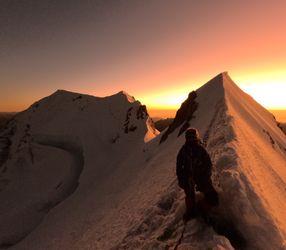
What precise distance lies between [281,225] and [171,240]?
3298 millimetres

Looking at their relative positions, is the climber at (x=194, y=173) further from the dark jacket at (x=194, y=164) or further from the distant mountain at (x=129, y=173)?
the distant mountain at (x=129, y=173)

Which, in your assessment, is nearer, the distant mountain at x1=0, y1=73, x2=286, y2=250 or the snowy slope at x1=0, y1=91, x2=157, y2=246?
the distant mountain at x1=0, y1=73, x2=286, y2=250

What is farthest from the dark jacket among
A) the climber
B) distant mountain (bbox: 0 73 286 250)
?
distant mountain (bbox: 0 73 286 250)

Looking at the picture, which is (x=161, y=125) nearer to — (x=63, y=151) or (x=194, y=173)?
(x=63, y=151)

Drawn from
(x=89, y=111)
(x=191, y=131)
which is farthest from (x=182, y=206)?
(x=89, y=111)

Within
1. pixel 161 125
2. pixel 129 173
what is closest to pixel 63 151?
pixel 129 173

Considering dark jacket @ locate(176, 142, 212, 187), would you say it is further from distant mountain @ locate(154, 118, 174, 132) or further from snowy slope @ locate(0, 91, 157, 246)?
distant mountain @ locate(154, 118, 174, 132)

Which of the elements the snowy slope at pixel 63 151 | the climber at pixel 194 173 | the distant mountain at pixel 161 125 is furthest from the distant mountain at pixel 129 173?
the distant mountain at pixel 161 125

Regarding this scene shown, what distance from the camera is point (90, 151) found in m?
54.0

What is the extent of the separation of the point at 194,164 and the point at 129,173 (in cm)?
2651

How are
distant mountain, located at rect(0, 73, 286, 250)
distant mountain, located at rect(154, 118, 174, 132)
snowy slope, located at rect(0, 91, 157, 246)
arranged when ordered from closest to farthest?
distant mountain, located at rect(0, 73, 286, 250) → snowy slope, located at rect(0, 91, 157, 246) → distant mountain, located at rect(154, 118, 174, 132)

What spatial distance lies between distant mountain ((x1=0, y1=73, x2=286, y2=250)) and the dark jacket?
34.6 inches

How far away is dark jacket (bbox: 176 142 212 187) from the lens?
29.9 feet

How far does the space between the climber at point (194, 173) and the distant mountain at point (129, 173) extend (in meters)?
0.40
